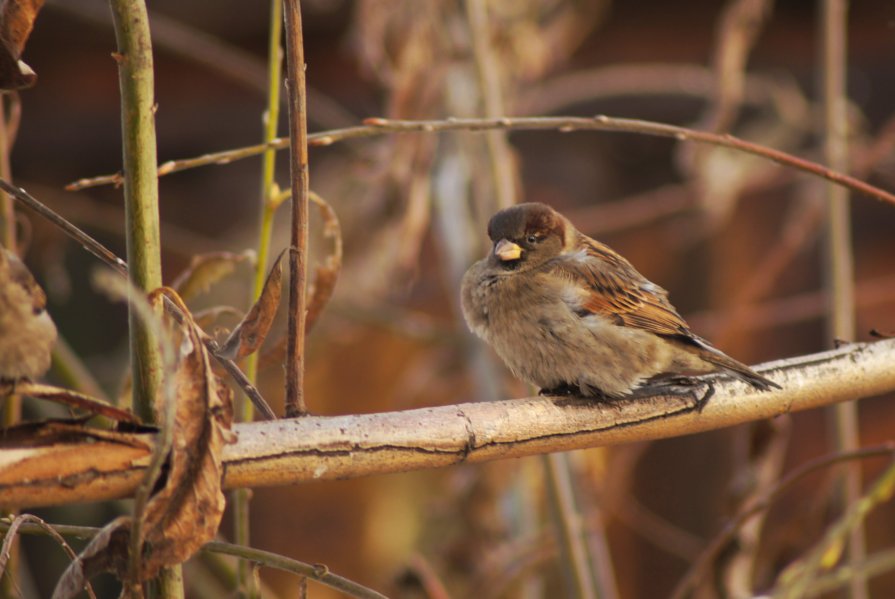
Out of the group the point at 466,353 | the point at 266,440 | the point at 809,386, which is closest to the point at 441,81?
the point at 466,353

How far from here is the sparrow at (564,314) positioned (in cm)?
180

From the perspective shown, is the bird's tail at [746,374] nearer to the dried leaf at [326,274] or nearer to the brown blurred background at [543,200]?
the dried leaf at [326,274]

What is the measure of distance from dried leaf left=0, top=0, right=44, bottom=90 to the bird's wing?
3.69 feet

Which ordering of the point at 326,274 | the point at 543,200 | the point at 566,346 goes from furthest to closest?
the point at 543,200 < the point at 566,346 < the point at 326,274

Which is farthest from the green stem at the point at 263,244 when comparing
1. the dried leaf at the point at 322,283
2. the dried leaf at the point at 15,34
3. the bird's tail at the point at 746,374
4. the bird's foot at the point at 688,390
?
the bird's tail at the point at 746,374

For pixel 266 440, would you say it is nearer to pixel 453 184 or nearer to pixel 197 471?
pixel 197 471

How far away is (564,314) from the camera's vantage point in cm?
186

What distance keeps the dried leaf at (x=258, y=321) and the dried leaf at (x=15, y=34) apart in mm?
305

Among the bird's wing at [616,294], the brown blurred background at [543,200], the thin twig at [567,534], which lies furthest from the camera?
the brown blurred background at [543,200]

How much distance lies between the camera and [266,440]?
3.02 feet

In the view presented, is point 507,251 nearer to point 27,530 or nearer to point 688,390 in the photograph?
point 688,390

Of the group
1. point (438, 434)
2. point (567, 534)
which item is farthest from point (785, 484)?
point (438, 434)

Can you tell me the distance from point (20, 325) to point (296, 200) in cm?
28

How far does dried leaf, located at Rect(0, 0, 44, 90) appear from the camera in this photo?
97 cm
